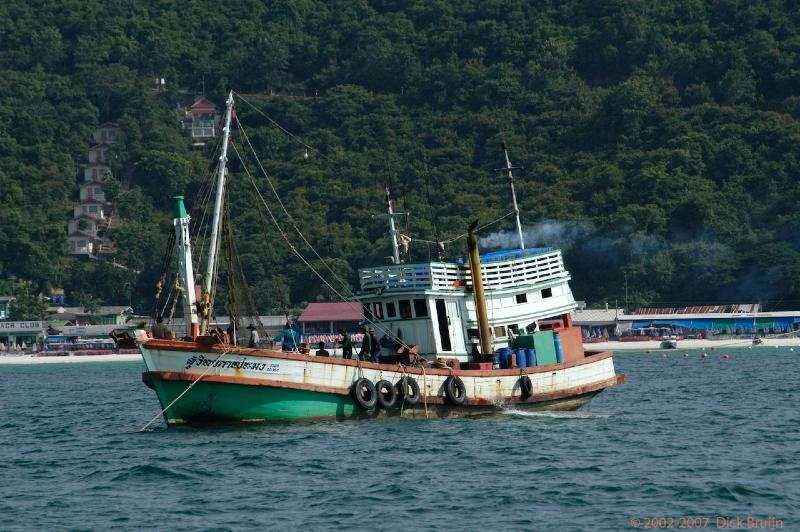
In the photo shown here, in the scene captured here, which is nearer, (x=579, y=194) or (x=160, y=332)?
(x=160, y=332)

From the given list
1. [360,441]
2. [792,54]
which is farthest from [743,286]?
[360,441]

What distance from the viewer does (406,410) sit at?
43.4 m

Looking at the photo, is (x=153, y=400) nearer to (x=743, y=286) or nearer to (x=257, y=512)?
(x=257, y=512)

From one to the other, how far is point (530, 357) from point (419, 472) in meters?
12.9

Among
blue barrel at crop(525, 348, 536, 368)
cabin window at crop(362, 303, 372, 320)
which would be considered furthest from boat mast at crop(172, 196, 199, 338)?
blue barrel at crop(525, 348, 536, 368)

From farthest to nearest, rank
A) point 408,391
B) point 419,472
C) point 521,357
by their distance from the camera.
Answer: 1. point 521,357
2. point 408,391
3. point 419,472

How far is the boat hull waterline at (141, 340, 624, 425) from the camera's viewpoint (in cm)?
4012

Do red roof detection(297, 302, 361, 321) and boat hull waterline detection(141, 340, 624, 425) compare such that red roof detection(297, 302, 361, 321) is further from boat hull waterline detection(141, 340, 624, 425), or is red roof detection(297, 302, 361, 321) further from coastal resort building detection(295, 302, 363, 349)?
boat hull waterline detection(141, 340, 624, 425)

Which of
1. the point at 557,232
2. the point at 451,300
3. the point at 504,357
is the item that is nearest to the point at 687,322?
the point at 557,232

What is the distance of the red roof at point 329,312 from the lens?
147m

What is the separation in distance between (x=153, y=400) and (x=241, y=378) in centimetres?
2386

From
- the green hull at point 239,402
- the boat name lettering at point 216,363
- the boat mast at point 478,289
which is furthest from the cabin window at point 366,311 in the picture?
the boat name lettering at point 216,363

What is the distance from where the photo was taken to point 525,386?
150ft

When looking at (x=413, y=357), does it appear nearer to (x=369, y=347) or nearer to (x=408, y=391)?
(x=369, y=347)
